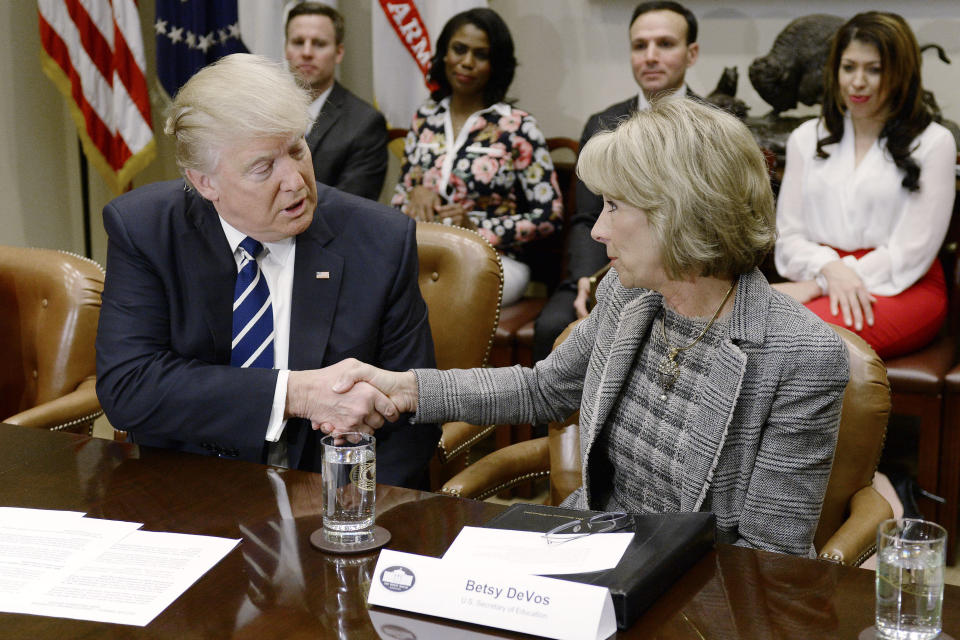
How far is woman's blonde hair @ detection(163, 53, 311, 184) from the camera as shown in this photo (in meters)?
1.87

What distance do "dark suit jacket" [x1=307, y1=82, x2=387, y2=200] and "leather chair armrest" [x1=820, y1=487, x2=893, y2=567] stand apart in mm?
2770

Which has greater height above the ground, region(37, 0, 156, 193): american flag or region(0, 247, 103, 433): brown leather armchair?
region(37, 0, 156, 193): american flag

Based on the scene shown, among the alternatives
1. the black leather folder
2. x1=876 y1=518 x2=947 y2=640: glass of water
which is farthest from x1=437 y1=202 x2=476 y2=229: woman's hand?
x1=876 y1=518 x2=947 y2=640: glass of water

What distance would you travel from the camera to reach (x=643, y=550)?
4.27ft

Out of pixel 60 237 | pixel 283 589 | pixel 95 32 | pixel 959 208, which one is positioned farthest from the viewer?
pixel 60 237

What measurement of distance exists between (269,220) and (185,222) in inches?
7.9

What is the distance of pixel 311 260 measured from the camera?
6.65 ft

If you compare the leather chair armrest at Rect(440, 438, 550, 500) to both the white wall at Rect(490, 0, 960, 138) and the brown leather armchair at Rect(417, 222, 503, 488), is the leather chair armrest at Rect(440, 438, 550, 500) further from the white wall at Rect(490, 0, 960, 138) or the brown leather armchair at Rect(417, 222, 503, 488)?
the white wall at Rect(490, 0, 960, 138)

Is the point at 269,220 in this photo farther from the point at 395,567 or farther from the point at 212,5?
the point at 212,5

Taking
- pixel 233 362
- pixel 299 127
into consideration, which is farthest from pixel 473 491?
pixel 299 127

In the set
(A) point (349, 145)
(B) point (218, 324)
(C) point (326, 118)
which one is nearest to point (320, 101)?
(C) point (326, 118)

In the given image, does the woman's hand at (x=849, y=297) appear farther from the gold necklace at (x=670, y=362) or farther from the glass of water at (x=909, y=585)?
the glass of water at (x=909, y=585)

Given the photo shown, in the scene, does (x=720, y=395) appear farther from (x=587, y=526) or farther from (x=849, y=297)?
(x=849, y=297)

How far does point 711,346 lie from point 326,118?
2.94 meters
